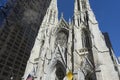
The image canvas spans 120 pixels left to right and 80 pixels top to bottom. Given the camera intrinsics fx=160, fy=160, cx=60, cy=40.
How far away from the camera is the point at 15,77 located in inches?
1117

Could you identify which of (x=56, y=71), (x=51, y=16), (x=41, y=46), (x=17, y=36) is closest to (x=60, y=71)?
(x=56, y=71)

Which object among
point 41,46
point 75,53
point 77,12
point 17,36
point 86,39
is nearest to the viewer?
point 75,53

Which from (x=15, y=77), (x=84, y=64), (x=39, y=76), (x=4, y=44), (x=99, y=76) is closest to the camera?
(x=99, y=76)

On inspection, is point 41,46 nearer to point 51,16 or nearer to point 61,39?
point 61,39

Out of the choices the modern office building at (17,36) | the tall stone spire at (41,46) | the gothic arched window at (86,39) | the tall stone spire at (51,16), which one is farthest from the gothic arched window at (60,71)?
the tall stone spire at (51,16)

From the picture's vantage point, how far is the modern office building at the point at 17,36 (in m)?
29.0

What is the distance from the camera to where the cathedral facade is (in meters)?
20.2

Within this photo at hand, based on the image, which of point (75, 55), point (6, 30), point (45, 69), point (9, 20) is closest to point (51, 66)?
point (45, 69)

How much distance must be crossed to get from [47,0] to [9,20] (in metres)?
18.4

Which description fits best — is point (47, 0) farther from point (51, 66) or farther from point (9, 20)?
point (51, 66)

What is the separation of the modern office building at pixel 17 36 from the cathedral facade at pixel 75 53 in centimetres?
505

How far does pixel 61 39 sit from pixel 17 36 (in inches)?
428

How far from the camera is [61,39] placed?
93.2 ft

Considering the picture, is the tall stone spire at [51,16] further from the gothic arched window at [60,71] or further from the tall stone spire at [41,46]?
the gothic arched window at [60,71]
